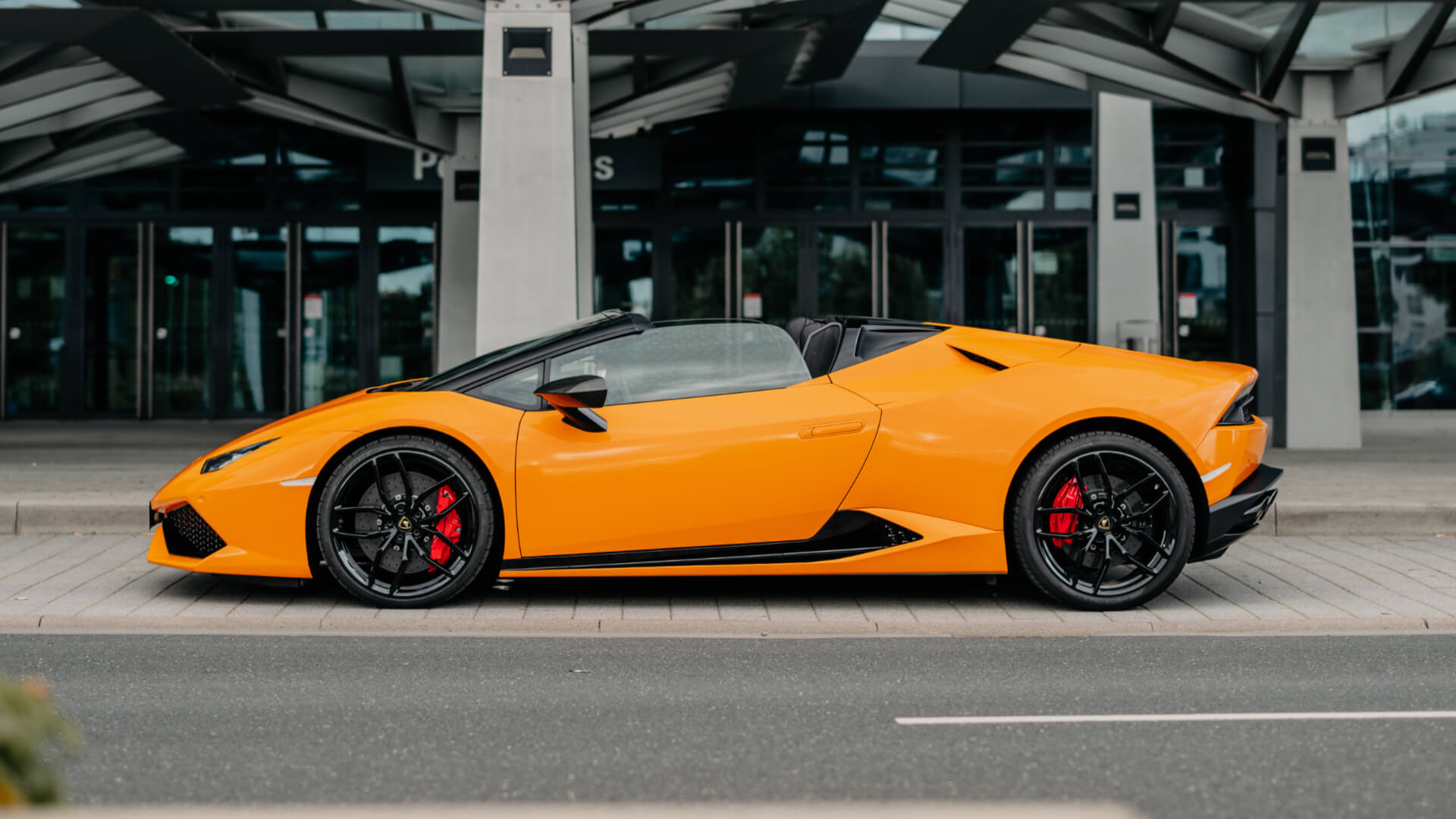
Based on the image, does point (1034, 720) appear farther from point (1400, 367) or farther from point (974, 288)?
point (1400, 367)

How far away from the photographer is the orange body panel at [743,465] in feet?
17.6

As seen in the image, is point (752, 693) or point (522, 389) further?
point (522, 389)

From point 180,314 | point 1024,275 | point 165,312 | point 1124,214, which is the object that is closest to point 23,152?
point 165,312

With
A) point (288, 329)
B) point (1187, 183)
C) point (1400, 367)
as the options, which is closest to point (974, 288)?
point (1187, 183)

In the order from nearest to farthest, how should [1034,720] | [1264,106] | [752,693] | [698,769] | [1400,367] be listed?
[698,769] < [1034,720] < [752,693] < [1264,106] < [1400,367]

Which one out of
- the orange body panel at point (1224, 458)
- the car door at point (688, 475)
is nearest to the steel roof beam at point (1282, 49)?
the orange body panel at point (1224, 458)

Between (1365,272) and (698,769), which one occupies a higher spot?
(1365,272)

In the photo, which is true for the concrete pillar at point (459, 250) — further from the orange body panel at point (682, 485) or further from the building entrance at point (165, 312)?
the orange body panel at point (682, 485)

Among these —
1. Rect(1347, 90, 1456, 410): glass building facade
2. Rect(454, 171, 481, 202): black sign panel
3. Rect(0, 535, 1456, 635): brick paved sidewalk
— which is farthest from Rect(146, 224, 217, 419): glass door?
Rect(1347, 90, 1456, 410): glass building facade

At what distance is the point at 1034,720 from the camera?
153 inches

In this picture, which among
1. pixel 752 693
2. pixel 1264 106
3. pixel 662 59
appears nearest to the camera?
pixel 752 693

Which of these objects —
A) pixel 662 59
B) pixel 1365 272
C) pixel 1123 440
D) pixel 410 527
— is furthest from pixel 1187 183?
pixel 410 527

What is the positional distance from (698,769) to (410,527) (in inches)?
95.2

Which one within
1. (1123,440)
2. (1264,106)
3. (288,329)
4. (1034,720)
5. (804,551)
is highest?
(1264,106)
